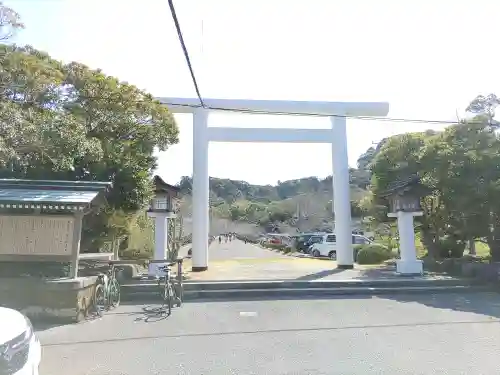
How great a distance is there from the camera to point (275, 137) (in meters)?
16.3

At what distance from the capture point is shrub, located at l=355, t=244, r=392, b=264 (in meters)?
18.7

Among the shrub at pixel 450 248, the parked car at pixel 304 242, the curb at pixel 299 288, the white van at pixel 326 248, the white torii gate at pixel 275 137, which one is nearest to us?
the curb at pixel 299 288

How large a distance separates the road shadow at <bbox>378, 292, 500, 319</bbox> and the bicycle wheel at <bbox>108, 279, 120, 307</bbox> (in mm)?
6131

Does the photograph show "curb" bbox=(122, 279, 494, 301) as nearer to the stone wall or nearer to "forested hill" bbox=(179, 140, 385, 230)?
the stone wall

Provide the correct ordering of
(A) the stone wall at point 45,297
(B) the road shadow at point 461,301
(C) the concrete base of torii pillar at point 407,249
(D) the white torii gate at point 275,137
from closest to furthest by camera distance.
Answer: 1. (A) the stone wall at point 45,297
2. (B) the road shadow at point 461,301
3. (C) the concrete base of torii pillar at point 407,249
4. (D) the white torii gate at point 275,137

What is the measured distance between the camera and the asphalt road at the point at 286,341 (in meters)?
5.11

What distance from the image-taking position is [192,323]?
759 cm

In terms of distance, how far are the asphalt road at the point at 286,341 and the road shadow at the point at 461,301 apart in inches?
1.6

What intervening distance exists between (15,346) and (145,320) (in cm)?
474

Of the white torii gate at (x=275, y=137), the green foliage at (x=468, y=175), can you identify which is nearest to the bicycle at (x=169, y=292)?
the white torii gate at (x=275, y=137)

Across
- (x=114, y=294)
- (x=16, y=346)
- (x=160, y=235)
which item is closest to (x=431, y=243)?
(x=160, y=235)

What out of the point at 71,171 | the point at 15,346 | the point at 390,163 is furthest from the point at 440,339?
Result: the point at 390,163

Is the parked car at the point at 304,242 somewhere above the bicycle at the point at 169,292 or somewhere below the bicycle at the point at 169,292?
above

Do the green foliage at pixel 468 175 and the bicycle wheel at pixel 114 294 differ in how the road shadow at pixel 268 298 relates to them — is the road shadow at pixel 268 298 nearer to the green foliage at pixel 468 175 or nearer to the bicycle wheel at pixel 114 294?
the bicycle wheel at pixel 114 294
